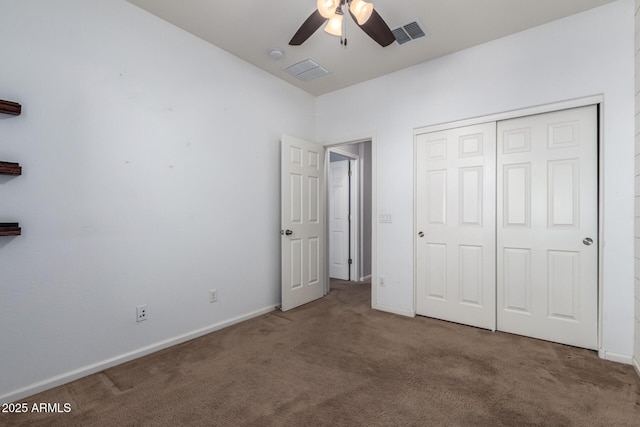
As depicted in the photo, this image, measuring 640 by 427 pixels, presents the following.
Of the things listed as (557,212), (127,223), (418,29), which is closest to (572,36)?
(418,29)

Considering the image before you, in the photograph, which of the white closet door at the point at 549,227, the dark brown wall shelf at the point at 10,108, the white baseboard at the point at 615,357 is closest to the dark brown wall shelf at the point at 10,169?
the dark brown wall shelf at the point at 10,108

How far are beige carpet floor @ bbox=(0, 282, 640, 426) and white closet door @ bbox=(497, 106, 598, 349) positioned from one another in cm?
24

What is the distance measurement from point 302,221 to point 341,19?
2243mm

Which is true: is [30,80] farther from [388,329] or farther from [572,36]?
[572,36]

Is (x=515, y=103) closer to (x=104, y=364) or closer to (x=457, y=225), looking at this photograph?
(x=457, y=225)

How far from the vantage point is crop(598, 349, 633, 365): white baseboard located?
2.24 m

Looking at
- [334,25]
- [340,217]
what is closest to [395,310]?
[340,217]

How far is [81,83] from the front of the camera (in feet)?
6.88

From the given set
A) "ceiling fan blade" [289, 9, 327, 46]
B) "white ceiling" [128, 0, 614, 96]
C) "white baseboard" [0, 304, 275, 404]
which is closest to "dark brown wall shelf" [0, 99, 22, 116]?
"white ceiling" [128, 0, 614, 96]

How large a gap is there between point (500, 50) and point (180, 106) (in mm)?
2968

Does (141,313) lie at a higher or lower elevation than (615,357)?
higher

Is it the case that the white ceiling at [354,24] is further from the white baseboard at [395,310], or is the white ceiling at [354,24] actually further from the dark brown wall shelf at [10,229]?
the white baseboard at [395,310]

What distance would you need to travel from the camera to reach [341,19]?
200cm

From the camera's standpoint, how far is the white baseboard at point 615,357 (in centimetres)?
224
